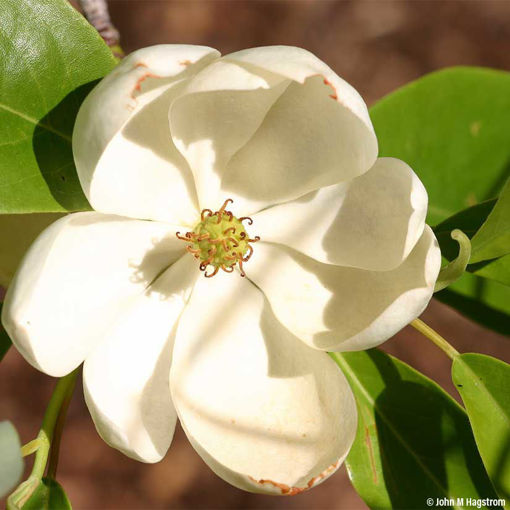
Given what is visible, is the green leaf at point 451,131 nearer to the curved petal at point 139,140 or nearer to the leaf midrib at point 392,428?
the leaf midrib at point 392,428

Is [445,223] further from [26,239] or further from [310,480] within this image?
Result: [26,239]

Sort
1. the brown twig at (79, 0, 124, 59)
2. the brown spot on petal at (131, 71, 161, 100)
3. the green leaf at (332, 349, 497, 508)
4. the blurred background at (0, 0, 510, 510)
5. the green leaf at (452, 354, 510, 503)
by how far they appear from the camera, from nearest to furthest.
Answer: the brown spot on petal at (131, 71, 161, 100) < the green leaf at (452, 354, 510, 503) < the green leaf at (332, 349, 497, 508) < the brown twig at (79, 0, 124, 59) < the blurred background at (0, 0, 510, 510)

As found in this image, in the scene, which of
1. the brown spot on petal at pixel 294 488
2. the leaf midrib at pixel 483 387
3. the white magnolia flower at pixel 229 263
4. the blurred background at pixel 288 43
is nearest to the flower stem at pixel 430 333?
the leaf midrib at pixel 483 387

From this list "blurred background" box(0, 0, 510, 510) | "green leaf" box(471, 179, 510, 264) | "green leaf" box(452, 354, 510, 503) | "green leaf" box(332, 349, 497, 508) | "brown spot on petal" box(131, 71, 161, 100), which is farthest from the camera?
"blurred background" box(0, 0, 510, 510)

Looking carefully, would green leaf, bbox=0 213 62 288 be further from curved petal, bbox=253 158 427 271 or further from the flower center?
curved petal, bbox=253 158 427 271

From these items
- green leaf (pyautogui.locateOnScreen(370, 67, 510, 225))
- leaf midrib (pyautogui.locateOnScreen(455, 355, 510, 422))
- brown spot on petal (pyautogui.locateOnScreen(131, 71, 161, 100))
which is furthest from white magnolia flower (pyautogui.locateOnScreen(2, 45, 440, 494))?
green leaf (pyautogui.locateOnScreen(370, 67, 510, 225))
